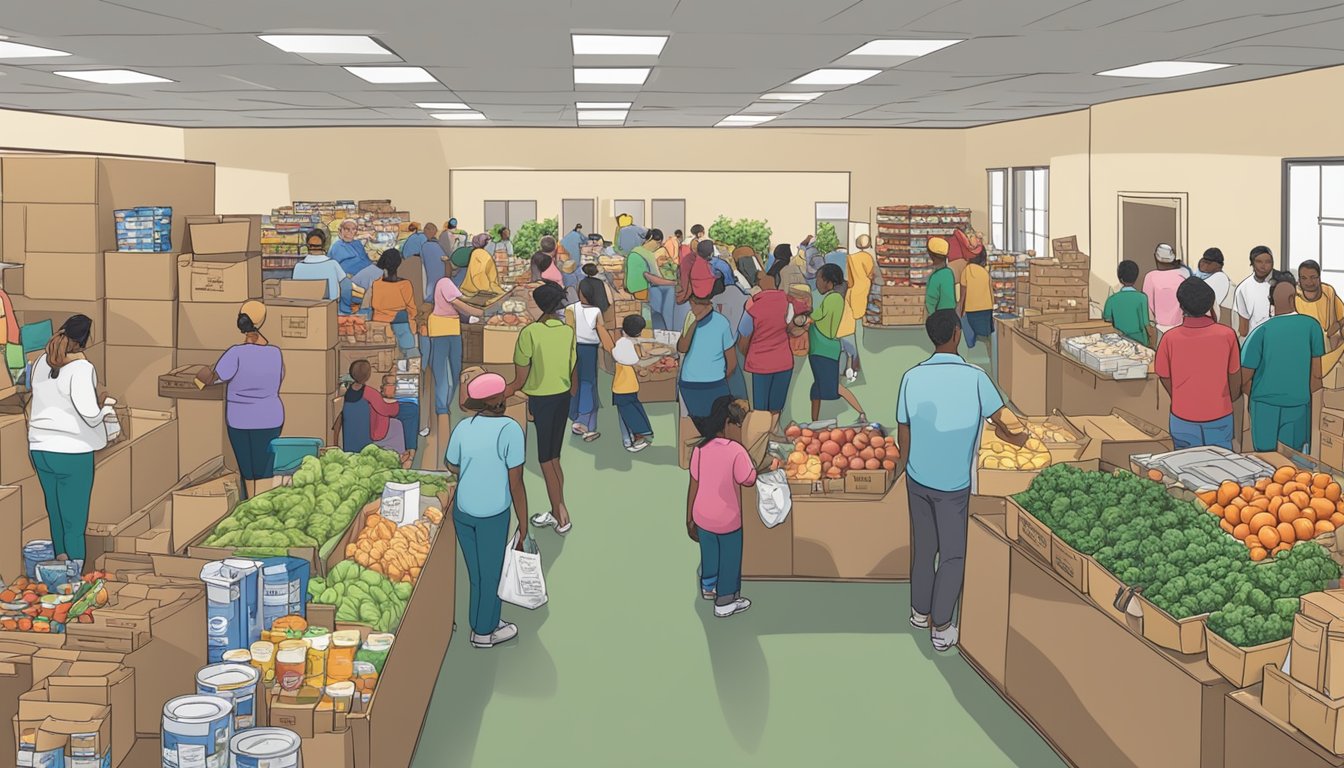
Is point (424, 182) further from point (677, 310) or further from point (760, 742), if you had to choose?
point (760, 742)

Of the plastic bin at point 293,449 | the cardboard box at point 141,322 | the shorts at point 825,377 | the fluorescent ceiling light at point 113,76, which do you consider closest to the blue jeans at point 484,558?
the plastic bin at point 293,449

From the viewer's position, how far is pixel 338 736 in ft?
12.8

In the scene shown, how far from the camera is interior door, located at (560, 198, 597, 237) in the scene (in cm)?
2236

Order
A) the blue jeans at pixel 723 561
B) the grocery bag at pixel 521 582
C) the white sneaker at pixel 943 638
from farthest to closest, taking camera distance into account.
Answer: the blue jeans at pixel 723 561 < the white sneaker at pixel 943 638 < the grocery bag at pixel 521 582

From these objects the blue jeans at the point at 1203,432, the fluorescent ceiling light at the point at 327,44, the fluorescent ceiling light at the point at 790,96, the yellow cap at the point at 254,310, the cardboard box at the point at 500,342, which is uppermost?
the fluorescent ceiling light at the point at 790,96

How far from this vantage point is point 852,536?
6.92 m

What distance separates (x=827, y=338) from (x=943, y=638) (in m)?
4.29

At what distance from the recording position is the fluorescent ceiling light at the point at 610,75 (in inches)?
406

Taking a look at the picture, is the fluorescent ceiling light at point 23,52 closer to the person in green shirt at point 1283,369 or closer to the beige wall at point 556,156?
the person in green shirt at point 1283,369

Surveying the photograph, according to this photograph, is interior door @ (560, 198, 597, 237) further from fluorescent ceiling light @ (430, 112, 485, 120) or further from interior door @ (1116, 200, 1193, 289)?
interior door @ (1116, 200, 1193, 289)

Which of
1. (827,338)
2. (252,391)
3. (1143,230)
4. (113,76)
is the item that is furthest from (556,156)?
(252,391)

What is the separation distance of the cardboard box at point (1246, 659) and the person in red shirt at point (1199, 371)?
10.1 feet

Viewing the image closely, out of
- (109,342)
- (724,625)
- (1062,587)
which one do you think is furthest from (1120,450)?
(109,342)

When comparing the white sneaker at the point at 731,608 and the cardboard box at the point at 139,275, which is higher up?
the cardboard box at the point at 139,275
